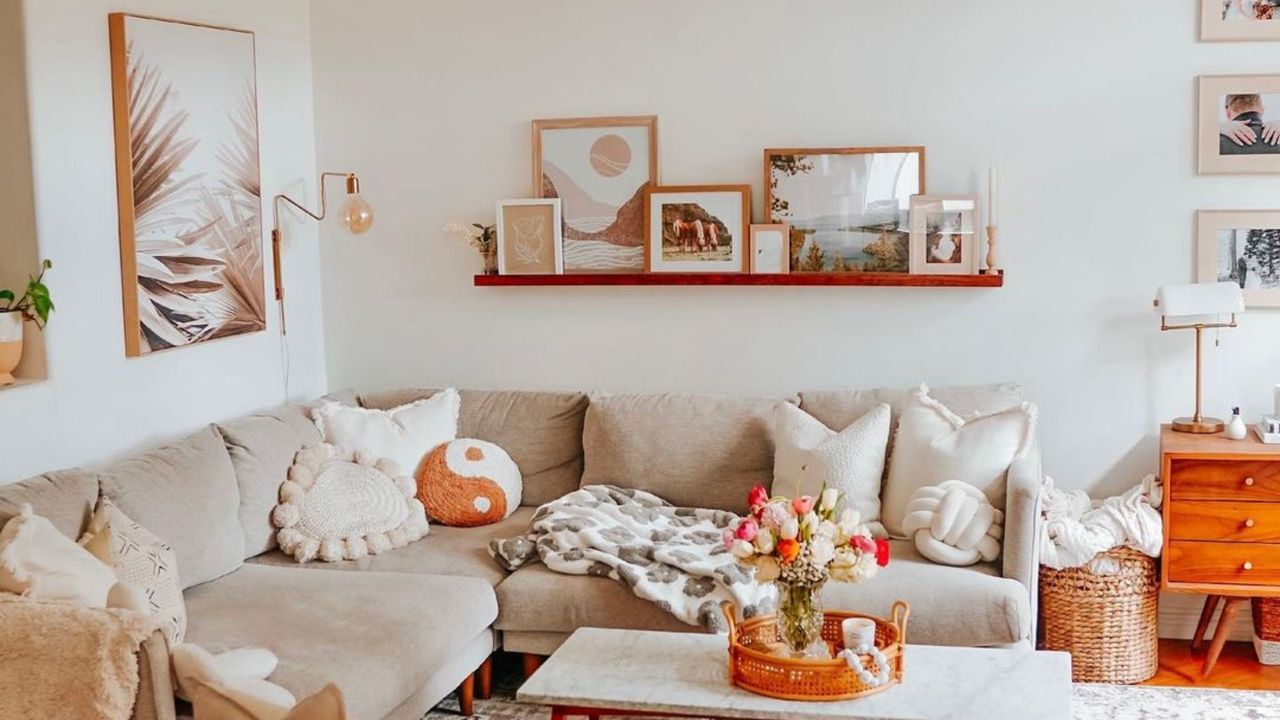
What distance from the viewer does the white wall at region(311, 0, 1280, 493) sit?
4613mm

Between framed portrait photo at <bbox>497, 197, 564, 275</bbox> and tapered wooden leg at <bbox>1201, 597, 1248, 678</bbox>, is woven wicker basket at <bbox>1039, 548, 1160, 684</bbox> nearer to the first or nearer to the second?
tapered wooden leg at <bbox>1201, 597, 1248, 678</bbox>

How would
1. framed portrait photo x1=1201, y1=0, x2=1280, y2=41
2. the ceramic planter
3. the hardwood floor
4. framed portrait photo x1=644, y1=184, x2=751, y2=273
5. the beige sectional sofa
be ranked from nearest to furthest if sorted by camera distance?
1. the beige sectional sofa
2. the ceramic planter
3. the hardwood floor
4. framed portrait photo x1=1201, y1=0, x2=1280, y2=41
5. framed portrait photo x1=644, y1=184, x2=751, y2=273

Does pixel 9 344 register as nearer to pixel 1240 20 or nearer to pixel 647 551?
pixel 647 551

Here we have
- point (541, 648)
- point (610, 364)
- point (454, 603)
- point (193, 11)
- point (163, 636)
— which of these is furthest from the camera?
point (610, 364)

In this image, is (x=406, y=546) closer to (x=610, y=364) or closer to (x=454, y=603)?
(x=454, y=603)

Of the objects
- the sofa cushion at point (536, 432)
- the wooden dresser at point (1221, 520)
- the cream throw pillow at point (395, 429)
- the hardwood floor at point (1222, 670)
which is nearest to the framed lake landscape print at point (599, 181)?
the sofa cushion at point (536, 432)

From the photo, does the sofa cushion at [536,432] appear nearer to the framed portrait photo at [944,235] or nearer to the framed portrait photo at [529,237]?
the framed portrait photo at [529,237]

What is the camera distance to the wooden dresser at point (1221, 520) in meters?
4.20

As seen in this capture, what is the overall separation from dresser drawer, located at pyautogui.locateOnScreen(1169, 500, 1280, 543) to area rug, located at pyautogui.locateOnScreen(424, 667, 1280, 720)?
46 centimetres

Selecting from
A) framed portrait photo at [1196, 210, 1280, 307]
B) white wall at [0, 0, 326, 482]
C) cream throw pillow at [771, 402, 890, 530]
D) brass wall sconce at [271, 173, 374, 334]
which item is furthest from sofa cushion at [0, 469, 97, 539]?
framed portrait photo at [1196, 210, 1280, 307]

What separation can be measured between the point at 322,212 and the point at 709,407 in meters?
1.67

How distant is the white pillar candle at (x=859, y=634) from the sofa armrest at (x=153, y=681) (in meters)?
1.47

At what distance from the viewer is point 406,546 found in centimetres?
439

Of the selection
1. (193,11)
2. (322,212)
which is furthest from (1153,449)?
(193,11)
